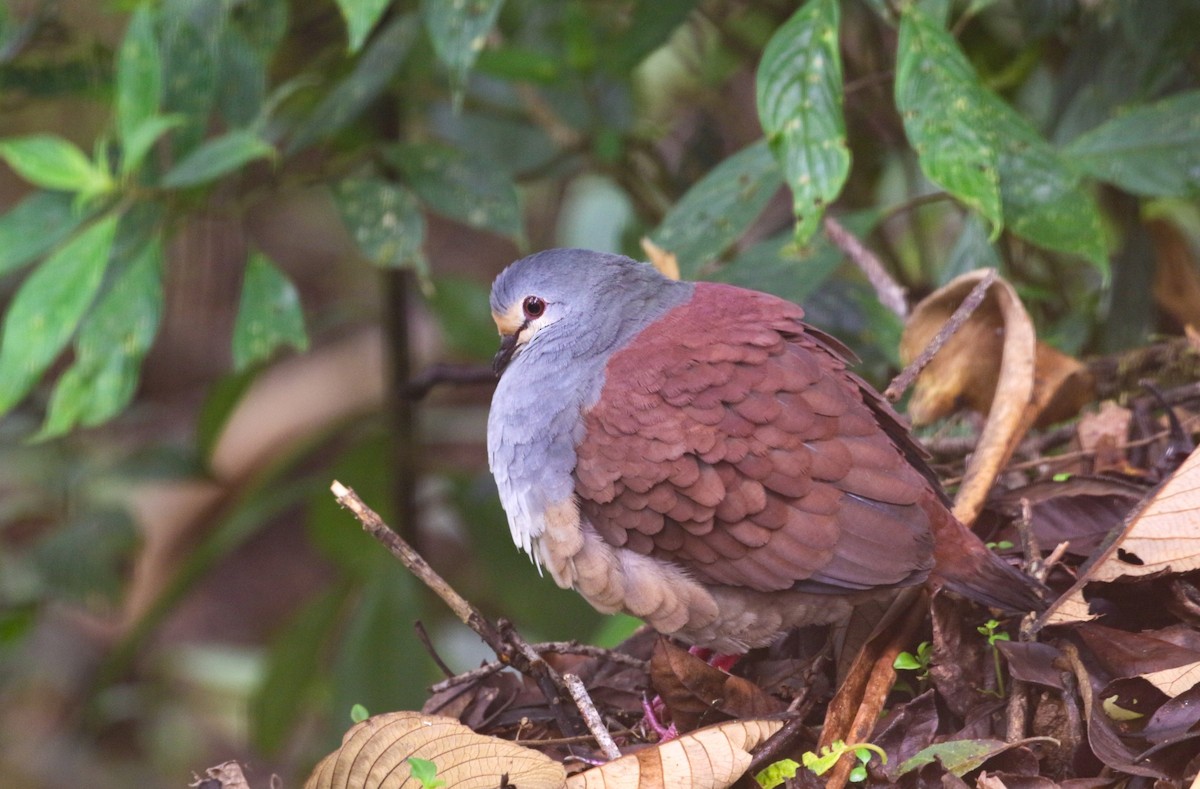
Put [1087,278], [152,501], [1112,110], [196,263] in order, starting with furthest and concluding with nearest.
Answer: [152,501] < [196,263] < [1087,278] < [1112,110]

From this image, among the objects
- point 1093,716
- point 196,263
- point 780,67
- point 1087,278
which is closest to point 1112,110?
point 1087,278

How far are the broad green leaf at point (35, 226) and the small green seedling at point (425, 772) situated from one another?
63.1 inches

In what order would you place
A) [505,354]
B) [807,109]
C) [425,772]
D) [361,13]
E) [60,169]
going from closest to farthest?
1. [425,772]
2. [807,109]
3. [361,13]
4. [505,354]
5. [60,169]

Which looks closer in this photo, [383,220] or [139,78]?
[139,78]

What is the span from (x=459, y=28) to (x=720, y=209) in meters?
0.66

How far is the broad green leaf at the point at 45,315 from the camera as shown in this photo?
2531 millimetres

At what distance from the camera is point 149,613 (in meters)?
3.90

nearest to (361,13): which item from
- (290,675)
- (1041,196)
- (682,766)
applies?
(1041,196)

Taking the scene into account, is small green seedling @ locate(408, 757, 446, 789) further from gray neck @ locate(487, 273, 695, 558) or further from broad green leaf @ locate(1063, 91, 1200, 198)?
broad green leaf @ locate(1063, 91, 1200, 198)

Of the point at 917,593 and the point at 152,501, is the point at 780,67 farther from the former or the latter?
the point at 152,501

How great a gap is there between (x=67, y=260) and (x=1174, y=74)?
101 inches

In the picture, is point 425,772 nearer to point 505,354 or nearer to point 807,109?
point 505,354

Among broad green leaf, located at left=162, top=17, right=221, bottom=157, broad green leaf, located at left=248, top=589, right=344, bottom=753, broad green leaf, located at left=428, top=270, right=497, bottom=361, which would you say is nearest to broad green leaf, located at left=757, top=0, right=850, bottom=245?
broad green leaf, located at left=162, top=17, right=221, bottom=157

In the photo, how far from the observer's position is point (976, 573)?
192 centimetres
